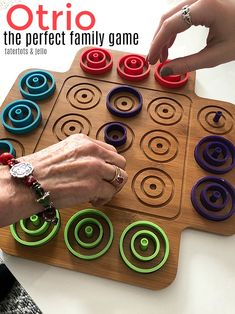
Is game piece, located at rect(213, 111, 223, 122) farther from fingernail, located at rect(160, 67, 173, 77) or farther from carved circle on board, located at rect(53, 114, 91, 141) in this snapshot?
carved circle on board, located at rect(53, 114, 91, 141)

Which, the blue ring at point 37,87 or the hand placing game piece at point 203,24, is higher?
the hand placing game piece at point 203,24

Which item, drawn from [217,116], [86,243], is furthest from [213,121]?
[86,243]

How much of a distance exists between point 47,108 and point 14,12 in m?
0.47

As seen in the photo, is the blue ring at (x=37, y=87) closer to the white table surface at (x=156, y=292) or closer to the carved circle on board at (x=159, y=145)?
the carved circle on board at (x=159, y=145)

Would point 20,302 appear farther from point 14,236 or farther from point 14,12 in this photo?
point 14,12

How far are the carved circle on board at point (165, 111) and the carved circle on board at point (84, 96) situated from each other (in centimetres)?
14

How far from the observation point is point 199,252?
697 mm

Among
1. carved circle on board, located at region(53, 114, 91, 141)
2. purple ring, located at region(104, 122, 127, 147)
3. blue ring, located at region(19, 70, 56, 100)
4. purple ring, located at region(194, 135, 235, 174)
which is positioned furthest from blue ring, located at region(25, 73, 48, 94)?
purple ring, located at region(194, 135, 235, 174)

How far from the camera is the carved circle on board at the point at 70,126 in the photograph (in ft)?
2.77

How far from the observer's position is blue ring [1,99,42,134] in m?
0.83

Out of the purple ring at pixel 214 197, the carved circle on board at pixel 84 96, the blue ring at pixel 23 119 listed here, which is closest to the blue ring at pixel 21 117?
the blue ring at pixel 23 119

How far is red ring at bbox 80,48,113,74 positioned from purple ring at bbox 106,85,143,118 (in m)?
0.08

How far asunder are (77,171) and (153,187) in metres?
0.19

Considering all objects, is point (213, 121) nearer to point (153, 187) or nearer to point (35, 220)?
point (153, 187)
